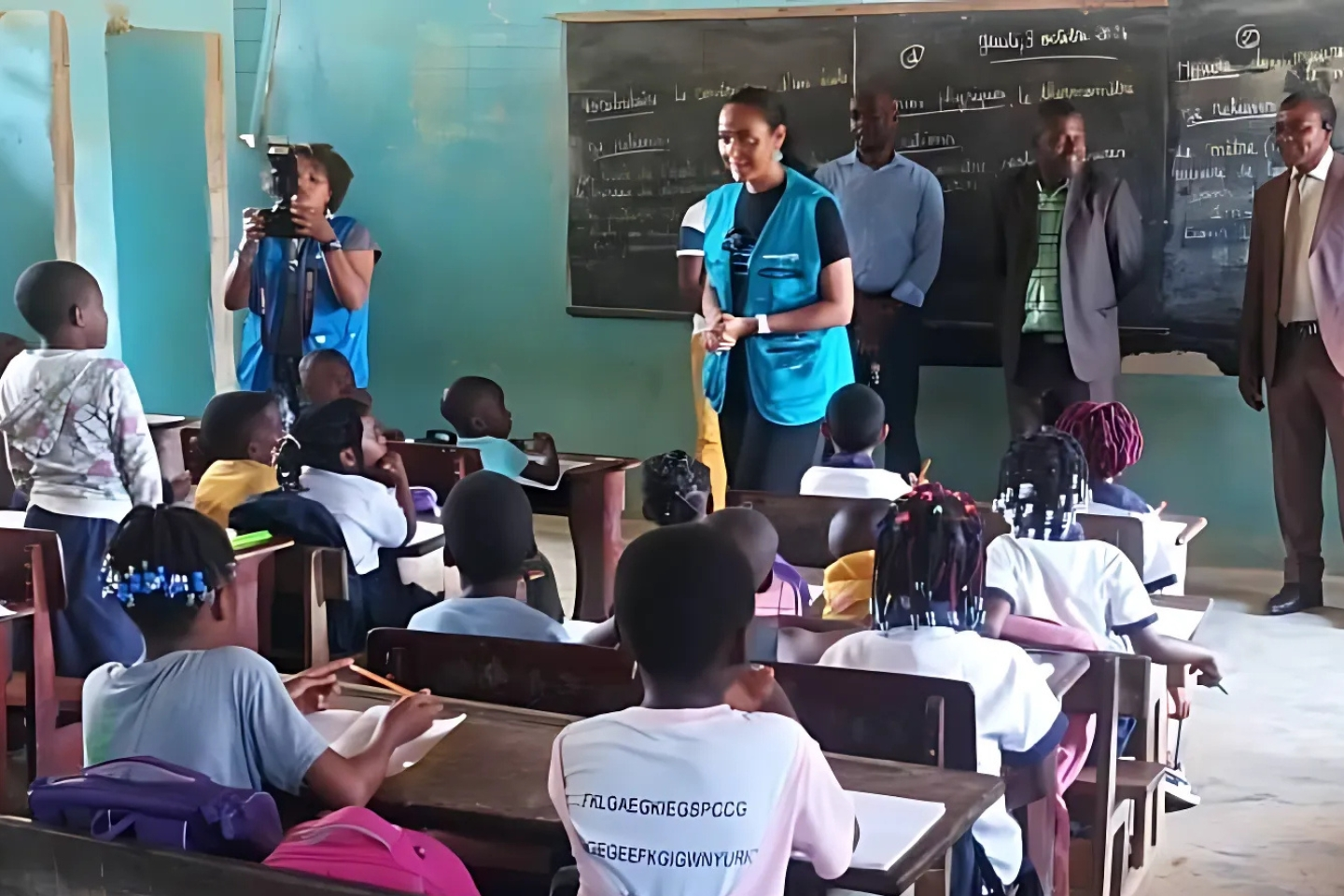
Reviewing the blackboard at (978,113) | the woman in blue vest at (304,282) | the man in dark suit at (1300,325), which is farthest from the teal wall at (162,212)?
the man in dark suit at (1300,325)

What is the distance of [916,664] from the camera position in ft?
7.09

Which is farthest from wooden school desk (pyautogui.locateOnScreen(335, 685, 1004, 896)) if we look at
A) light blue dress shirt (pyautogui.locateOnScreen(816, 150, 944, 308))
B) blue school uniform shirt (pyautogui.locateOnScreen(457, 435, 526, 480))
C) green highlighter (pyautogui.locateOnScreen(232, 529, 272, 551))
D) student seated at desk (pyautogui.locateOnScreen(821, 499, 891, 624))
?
light blue dress shirt (pyautogui.locateOnScreen(816, 150, 944, 308))

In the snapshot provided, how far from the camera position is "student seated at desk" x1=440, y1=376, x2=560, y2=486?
419 cm

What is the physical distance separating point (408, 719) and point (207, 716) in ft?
0.86

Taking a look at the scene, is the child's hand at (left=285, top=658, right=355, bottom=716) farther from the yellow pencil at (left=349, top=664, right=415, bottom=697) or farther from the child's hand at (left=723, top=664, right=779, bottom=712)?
the child's hand at (left=723, top=664, right=779, bottom=712)

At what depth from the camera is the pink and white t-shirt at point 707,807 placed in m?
1.56

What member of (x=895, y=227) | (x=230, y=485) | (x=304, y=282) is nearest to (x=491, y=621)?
(x=230, y=485)

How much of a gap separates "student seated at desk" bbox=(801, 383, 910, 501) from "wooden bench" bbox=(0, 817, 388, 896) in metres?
2.43

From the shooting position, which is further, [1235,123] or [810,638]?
[1235,123]

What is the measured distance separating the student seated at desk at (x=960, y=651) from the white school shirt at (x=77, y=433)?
77.1 inches

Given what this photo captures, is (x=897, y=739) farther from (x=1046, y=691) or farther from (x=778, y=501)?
(x=778, y=501)

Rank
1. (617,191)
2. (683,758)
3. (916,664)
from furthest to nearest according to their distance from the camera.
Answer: (617,191) < (916,664) < (683,758)

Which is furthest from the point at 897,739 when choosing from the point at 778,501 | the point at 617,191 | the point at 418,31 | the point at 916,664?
the point at 418,31

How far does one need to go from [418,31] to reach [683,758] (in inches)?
232
